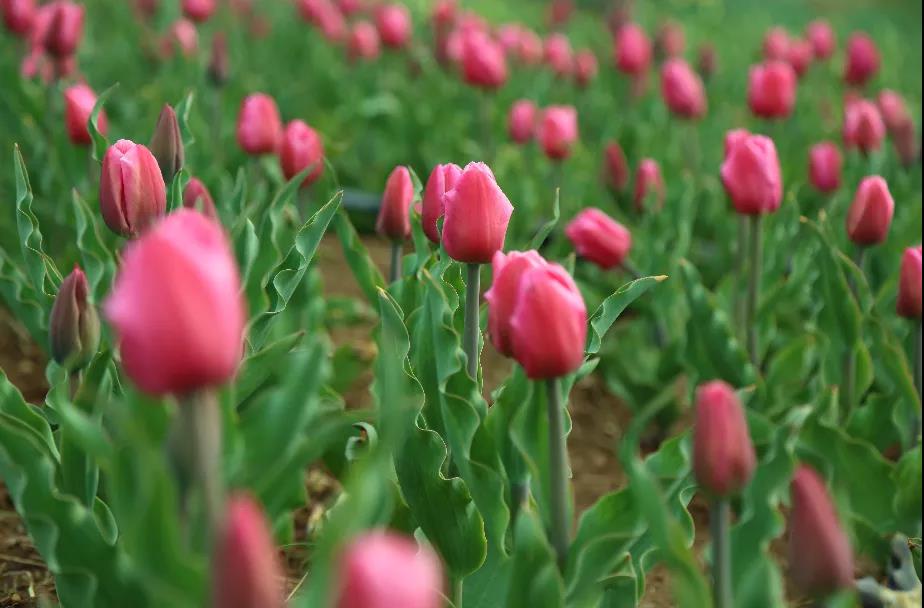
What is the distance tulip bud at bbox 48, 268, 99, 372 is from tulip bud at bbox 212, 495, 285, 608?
80 cm

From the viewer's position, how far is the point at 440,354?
4.92 ft

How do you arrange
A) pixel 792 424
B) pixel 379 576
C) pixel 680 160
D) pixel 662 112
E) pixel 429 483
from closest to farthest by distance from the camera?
pixel 379 576, pixel 792 424, pixel 429 483, pixel 680 160, pixel 662 112

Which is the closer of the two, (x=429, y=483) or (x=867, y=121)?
(x=429, y=483)

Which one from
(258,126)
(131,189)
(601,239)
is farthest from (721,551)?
(258,126)

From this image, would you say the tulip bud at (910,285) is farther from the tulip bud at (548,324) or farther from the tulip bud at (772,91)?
the tulip bud at (772,91)

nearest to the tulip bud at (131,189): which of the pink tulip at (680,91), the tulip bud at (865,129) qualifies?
the tulip bud at (865,129)

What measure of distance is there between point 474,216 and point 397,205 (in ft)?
1.58

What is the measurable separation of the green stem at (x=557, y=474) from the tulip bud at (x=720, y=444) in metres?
0.18

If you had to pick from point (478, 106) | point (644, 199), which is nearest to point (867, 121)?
point (644, 199)

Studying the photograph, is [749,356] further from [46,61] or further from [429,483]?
[46,61]

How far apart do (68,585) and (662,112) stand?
393 cm

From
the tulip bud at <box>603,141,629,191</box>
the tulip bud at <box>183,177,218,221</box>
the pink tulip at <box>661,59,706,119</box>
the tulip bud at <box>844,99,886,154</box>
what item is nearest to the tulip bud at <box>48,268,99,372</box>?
the tulip bud at <box>183,177,218,221</box>

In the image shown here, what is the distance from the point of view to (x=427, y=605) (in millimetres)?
730

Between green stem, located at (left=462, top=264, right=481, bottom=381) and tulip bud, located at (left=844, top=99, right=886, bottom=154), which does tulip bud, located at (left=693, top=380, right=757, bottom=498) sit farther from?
tulip bud, located at (left=844, top=99, right=886, bottom=154)
